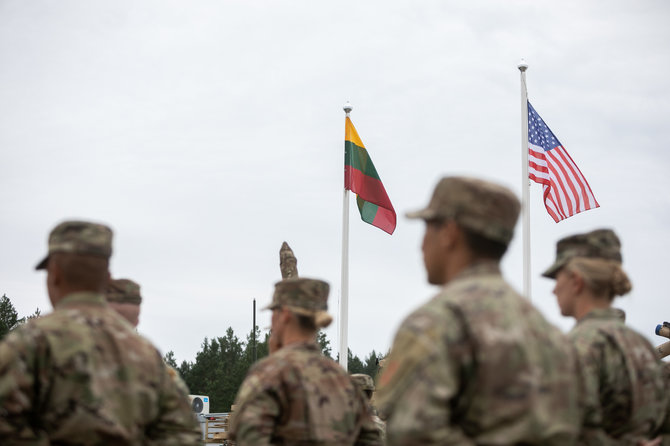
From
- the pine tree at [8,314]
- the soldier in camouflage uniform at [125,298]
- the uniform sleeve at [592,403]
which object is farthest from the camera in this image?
the pine tree at [8,314]

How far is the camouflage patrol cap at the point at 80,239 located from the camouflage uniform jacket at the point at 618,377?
2637mm

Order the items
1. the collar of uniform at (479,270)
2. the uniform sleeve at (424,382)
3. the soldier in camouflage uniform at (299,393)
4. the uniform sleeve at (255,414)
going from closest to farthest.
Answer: the uniform sleeve at (424,382), the collar of uniform at (479,270), the uniform sleeve at (255,414), the soldier in camouflage uniform at (299,393)

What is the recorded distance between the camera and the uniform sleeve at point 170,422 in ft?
13.9

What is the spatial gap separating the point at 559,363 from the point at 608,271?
190 cm

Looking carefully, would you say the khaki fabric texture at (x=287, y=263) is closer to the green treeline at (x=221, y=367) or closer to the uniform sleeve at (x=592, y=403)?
the uniform sleeve at (x=592, y=403)

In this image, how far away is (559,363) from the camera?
3133mm

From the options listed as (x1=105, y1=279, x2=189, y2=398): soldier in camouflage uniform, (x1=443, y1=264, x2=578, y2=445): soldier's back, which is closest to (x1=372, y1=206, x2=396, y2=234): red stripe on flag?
(x1=105, y1=279, x2=189, y2=398): soldier in camouflage uniform

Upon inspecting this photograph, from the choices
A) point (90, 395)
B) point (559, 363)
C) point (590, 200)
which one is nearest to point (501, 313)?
point (559, 363)

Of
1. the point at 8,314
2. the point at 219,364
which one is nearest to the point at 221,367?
the point at 219,364

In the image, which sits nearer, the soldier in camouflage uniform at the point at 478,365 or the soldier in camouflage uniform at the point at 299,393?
the soldier in camouflage uniform at the point at 478,365

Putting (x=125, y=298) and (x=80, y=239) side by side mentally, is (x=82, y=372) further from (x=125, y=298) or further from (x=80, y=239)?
(x=125, y=298)

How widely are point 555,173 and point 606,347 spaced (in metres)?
10.9

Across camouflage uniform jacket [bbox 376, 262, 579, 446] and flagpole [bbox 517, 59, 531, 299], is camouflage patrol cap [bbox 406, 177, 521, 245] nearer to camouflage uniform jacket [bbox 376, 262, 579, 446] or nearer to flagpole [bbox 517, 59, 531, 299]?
camouflage uniform jacket [bbox 376, 262, 579, 446]

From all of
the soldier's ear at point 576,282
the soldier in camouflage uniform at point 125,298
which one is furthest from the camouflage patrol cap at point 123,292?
the soldier's ear at point 576,282
